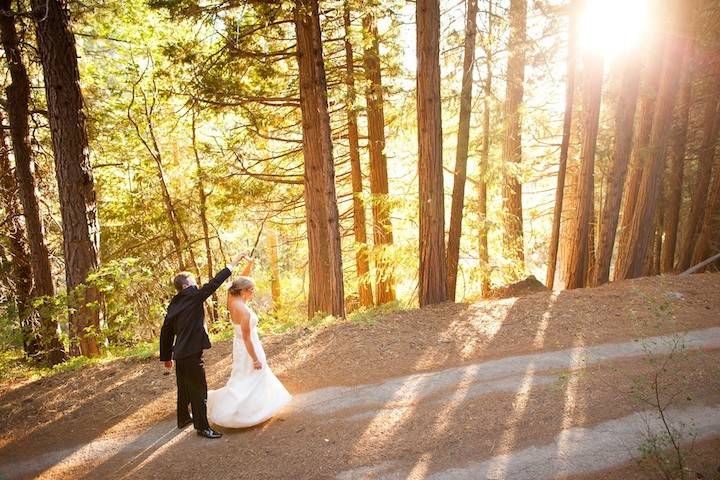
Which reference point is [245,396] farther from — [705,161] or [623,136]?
[705,161]

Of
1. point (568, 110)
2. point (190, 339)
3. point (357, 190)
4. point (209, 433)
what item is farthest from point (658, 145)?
point (209, 433)

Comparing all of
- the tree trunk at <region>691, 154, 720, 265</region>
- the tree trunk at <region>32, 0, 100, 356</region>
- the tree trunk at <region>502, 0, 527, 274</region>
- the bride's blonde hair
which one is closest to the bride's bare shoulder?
the bride's blonde hair

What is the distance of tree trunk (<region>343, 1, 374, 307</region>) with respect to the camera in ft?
39.5

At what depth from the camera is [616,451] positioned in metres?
4.86

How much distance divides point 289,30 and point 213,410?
10.4 meters

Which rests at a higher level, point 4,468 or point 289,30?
point 289,30

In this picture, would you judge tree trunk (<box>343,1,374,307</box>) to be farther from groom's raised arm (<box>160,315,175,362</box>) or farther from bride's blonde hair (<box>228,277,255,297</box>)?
groom's raised arm (<box>160,315,175,362</box>)

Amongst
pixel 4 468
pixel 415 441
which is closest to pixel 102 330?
pixel 4 468

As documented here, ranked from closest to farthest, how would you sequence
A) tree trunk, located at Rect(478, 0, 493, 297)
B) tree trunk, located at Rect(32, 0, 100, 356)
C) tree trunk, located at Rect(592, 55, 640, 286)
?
tree trunk, located at Rect(32, 0, 100, 356) < tree trunk, located at Rect(478, 0, 493, 297) < tree trunk, located at Rect(592, 55, 640, 286)

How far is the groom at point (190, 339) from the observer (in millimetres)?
5566

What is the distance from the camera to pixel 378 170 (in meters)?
13.7

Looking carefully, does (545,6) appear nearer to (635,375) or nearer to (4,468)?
(635,375)

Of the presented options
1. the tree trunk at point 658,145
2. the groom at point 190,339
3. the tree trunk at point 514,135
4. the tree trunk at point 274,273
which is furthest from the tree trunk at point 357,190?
the tree trunk at point 658,145

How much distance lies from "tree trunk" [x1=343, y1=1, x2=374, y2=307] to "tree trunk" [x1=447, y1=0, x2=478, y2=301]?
2776 millimetres
